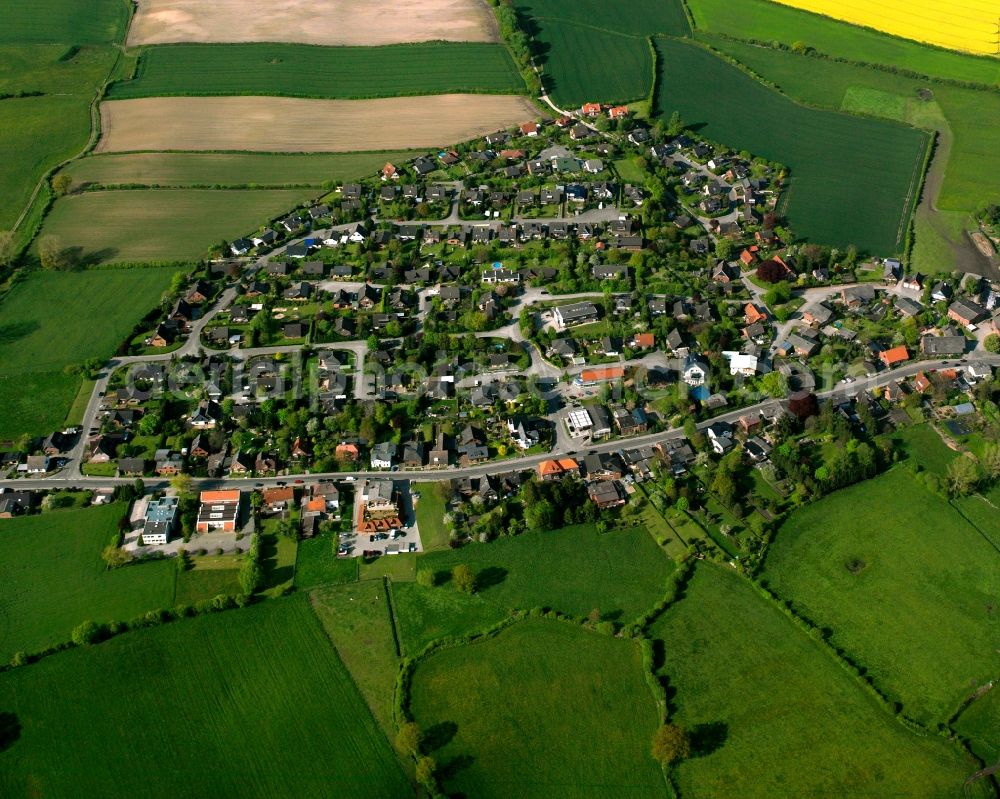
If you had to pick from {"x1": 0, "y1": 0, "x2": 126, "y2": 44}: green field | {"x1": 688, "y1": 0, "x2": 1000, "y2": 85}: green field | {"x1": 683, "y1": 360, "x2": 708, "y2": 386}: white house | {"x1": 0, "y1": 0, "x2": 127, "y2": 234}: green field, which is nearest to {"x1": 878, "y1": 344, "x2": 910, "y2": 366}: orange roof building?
{"x1": 683, "y1": 360, "x2": 708, "y2": 386}: white house

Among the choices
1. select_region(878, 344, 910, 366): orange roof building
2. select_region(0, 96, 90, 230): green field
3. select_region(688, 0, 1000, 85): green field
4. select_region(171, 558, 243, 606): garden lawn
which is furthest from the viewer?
select_region(688, 0, 1000, 85): green field

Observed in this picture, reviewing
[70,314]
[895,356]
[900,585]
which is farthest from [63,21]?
[900,585]

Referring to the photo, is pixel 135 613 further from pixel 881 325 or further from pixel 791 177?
pixel 791 177

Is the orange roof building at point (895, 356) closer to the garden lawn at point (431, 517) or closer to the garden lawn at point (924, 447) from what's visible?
the garden lawn at point (924, 447)

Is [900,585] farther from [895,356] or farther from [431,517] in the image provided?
[431,517]

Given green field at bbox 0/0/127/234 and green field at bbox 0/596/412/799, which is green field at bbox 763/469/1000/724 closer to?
green field at bbox 0/596/412/799

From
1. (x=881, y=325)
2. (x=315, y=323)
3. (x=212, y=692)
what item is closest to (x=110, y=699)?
(x=212, y=692)
